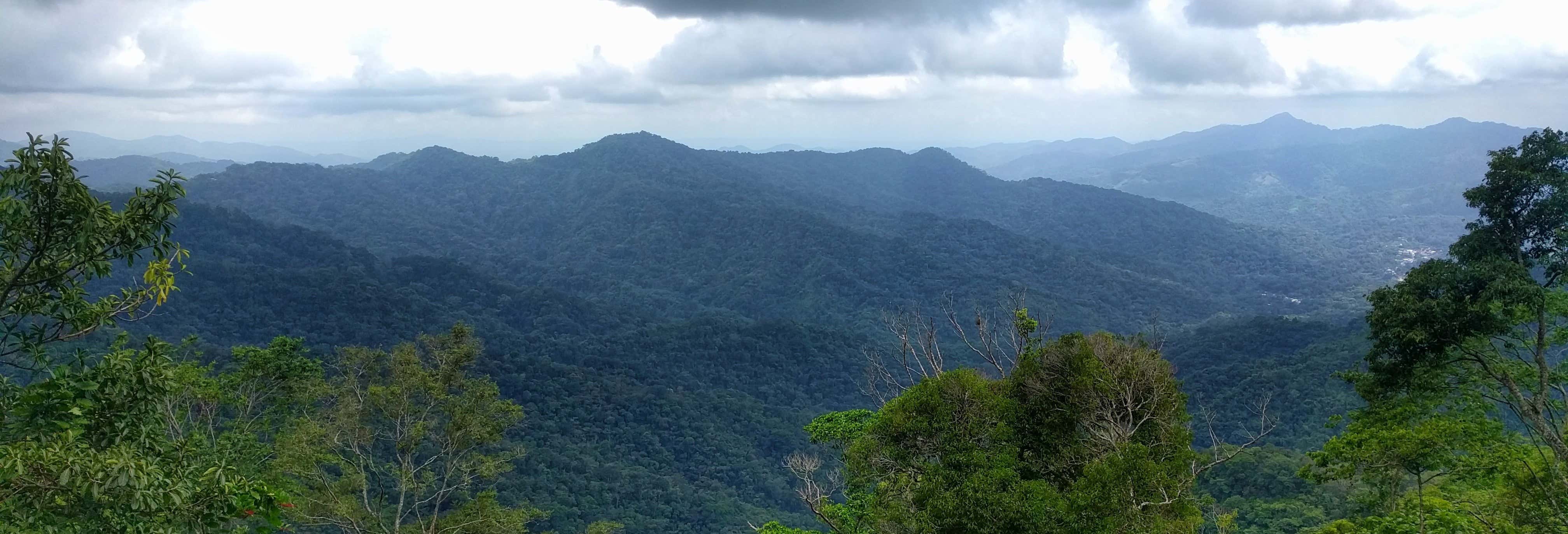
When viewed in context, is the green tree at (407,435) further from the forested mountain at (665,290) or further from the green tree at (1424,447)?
the green tree at (1424,447)

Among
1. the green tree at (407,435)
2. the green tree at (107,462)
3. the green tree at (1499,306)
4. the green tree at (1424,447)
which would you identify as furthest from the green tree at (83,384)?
the green tree at (1499,306)

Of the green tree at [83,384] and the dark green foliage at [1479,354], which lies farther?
the dark green foliage at [1479,354]

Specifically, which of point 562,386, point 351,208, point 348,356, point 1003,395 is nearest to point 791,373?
point 562,386

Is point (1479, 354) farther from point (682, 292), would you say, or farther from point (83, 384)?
point (682, 292)

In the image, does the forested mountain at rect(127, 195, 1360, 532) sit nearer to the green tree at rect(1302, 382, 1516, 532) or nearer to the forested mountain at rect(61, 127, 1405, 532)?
the forested mountain at rect(61, 127, 1405, 532)

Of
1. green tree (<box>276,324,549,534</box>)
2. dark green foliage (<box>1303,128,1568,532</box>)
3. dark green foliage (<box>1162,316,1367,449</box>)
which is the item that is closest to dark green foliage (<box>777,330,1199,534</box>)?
dark green foliage (<box>1303,128,1568,532</box>)

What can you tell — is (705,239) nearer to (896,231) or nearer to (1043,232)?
(896,231)

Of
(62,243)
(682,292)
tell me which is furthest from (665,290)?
(62,243)
